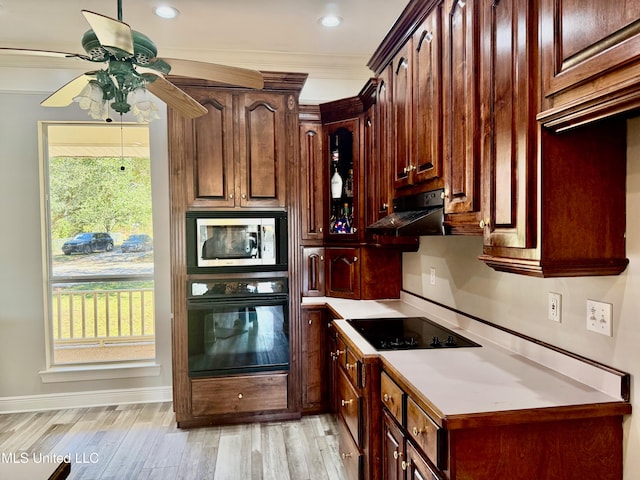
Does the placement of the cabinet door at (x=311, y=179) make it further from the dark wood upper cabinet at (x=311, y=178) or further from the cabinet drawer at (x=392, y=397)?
the cabinet drawer at (x=392, y=397)

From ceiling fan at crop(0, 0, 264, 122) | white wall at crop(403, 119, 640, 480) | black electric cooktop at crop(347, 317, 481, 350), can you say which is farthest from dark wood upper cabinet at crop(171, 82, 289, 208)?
white wall at crop(403, 119, 640, 480)

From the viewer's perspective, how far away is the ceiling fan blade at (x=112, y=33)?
4.29 ft

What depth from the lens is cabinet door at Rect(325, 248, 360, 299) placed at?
10.4 ft

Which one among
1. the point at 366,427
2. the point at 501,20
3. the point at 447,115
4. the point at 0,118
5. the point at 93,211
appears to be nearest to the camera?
the point at 501,20

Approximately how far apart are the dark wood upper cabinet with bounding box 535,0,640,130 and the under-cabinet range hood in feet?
2.35

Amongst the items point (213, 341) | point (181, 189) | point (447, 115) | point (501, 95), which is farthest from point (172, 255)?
point (501, 95)

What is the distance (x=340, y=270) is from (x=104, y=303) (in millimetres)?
2278

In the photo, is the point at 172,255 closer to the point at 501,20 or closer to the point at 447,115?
the point at 447,115

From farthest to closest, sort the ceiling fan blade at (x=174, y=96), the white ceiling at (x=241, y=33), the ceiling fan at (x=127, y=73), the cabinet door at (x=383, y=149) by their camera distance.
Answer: the white ceiling at (x=241, y=33), the cabinet door at (x=383, y=149), the ceiling fan blade at (x=174, y=96), the ceiling fan at (x=127, y=73)

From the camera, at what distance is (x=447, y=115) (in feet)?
5.62

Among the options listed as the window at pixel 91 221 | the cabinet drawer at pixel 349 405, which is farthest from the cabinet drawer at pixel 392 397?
the window at pixel 91 221

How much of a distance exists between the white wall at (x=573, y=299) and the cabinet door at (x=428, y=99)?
0.53m

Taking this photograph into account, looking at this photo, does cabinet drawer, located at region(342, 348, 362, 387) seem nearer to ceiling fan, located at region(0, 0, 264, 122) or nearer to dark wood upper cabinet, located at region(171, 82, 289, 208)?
dark wood upper cabinet, located at region(171, 82, 289, 208)

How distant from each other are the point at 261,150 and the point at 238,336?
1427 mm
